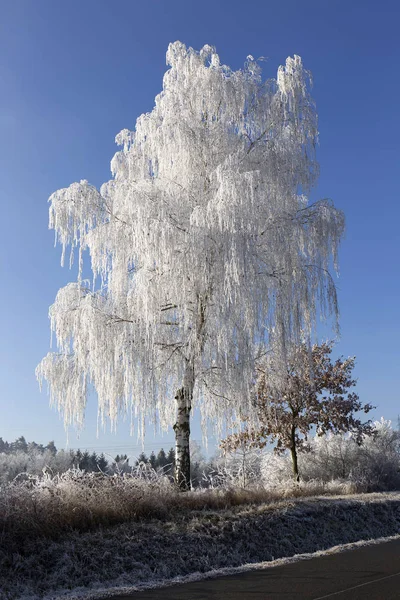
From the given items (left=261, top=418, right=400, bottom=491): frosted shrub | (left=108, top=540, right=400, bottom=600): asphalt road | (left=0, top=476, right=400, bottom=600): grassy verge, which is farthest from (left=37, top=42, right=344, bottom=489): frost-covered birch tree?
(left=261, top=418, right=400, bottom=491): frosted shrub

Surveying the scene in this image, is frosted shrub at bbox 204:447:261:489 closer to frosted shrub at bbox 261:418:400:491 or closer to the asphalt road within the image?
frosted shrub at bbox 261:418:400:491

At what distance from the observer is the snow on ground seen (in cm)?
708

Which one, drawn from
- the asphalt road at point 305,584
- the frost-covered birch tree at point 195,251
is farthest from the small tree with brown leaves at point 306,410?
the asphalt road at point 305,584

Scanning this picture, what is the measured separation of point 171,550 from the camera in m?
8.21

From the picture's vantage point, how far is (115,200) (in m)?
14.5

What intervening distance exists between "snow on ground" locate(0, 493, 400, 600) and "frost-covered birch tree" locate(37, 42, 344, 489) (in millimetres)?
3498

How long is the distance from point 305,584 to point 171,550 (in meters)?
2.26

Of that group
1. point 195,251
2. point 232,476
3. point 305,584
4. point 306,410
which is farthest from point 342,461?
point 305,584

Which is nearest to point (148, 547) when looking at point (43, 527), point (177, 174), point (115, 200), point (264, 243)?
point (43, 527)

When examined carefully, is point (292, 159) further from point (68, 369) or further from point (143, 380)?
point (68, 369)

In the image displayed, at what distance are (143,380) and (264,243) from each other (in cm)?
446

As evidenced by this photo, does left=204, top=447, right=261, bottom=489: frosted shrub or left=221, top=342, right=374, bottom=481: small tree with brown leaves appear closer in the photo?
left=204, top=447, right=261, bottom=489: frosted shrub

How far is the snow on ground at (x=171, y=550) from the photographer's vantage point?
708cm

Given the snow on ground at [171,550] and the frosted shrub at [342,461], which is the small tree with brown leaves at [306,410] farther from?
the snow on ground at [171,550]
